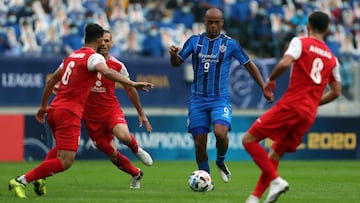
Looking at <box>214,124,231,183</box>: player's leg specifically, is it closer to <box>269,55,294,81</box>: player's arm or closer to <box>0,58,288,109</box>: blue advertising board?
<box>269,55,294,81</box>: player's arm

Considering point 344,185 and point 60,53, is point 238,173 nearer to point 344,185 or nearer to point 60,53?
point 344,185

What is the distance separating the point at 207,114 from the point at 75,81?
2609mm

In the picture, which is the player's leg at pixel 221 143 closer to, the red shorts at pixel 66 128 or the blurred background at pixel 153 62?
the red shorts at pixel 66 128

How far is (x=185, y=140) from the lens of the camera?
1055 inches

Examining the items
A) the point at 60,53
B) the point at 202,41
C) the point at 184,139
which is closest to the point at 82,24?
the point at 60,53

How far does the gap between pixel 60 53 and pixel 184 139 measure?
388 cm

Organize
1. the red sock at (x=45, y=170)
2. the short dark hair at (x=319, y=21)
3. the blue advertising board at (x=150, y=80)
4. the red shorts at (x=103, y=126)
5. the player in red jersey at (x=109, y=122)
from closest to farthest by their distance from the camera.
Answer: the short dark hair at (x=319, y=21)
the red sock at (x=45, y=170)
the player in red jersey at (x=109, y=122)
the red shorts at (x=103, y=126)
the blue advertising board at (x=150, y=80)

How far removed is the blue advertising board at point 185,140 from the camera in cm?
2550

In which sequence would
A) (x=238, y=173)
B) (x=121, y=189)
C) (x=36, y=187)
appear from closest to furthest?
(x=36, y=187)
(x=121, y=189)
(x=238, y=173)

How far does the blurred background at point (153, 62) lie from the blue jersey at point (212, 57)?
34.0ft

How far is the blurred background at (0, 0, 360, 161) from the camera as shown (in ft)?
84.9

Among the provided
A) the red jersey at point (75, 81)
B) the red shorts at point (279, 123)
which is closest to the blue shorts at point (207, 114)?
the red jersey at point (75, 81)

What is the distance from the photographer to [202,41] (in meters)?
15.7

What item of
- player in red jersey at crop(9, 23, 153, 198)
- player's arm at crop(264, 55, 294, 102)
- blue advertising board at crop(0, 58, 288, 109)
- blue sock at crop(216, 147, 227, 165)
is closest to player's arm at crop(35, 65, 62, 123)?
player in red jersey at crop(9, 23, 153, 198)
